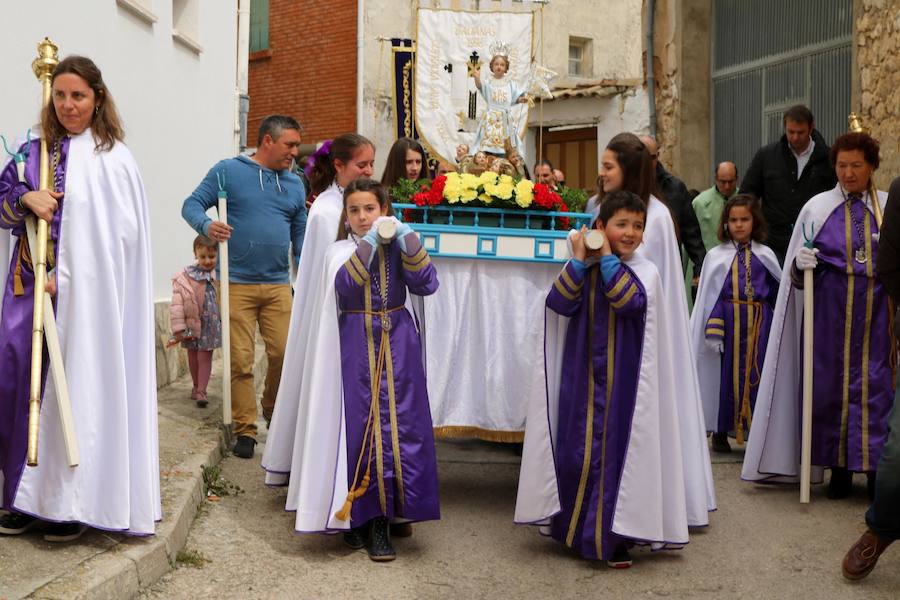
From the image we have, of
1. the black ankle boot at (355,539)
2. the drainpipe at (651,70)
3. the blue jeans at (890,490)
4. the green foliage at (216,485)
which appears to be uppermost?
the drainpipe at (651,70)

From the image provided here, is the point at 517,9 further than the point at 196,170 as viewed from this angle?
Yes

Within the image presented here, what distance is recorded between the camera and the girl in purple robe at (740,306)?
26.4 ft

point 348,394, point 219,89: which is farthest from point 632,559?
point 219,89

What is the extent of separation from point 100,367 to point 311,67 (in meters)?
18.8

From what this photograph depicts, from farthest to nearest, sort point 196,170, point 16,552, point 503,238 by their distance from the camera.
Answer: point 196,170 < point 503,238 < point 16,552

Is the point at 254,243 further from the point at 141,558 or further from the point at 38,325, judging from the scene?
the point at 141,558

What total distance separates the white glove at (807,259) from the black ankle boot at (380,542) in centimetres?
271

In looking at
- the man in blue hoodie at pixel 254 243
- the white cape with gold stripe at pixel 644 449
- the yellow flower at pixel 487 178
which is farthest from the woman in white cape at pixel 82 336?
the man in blue hoodie at pixel 254 243

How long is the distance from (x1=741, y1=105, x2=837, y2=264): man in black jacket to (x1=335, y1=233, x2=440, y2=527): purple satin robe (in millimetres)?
4415

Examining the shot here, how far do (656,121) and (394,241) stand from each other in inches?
395

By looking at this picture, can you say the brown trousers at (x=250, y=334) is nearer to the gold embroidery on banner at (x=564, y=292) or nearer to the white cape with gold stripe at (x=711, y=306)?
the white cape with gold stripe at (x=711, y=306)

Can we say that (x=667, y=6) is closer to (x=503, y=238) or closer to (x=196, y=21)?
(x=196, y=21)

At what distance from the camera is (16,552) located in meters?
4.84

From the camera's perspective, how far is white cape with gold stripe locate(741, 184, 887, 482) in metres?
7.00
